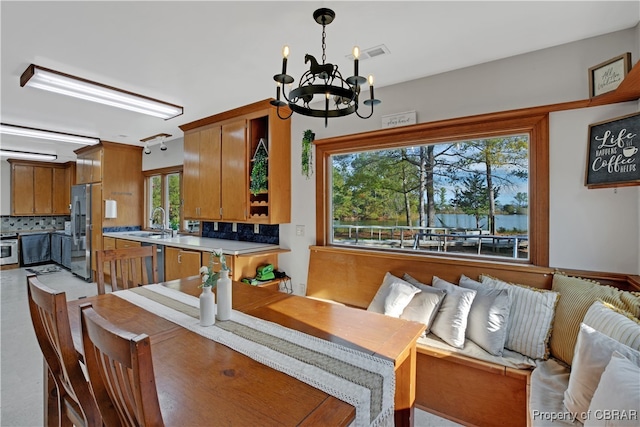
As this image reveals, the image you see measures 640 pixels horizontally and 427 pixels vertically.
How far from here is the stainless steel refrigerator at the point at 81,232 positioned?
5.59 m

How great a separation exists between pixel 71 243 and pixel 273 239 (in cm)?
487

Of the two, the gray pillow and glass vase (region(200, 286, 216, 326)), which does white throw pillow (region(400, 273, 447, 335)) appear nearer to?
the gray pillow

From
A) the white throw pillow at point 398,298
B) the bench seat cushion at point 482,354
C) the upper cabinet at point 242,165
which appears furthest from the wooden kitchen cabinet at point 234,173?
the bench seat cushion at point 482,354

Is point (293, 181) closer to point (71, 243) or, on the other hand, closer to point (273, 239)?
point (273, 239)

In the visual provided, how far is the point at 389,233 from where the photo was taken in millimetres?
3068

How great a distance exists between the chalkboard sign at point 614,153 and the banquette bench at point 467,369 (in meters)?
0.62

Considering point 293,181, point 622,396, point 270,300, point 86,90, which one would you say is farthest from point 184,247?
point 622,396

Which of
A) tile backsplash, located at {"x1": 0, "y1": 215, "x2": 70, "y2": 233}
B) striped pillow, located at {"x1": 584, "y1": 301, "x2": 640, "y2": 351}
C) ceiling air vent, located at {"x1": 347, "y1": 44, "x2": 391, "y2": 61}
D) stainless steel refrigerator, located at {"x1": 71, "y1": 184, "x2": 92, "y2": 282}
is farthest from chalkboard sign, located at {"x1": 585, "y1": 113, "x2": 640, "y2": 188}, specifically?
tile backsplash, located at {"x1": 0, "y1": 215, "x2": 70, "y2": 233}

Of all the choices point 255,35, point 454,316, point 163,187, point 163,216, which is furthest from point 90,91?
point 454,316

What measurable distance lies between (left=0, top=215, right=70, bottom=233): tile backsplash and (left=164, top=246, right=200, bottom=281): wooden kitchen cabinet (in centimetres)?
582

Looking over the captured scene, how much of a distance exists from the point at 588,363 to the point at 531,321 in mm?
635

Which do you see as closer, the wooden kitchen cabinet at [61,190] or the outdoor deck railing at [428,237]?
the outdoor deck railing at [428,237]

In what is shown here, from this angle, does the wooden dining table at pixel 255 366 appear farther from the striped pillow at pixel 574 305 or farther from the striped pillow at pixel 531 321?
the striped pillow at pixel 574 305

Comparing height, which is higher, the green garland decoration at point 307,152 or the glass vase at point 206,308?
the green garland decoration at point 307,152
